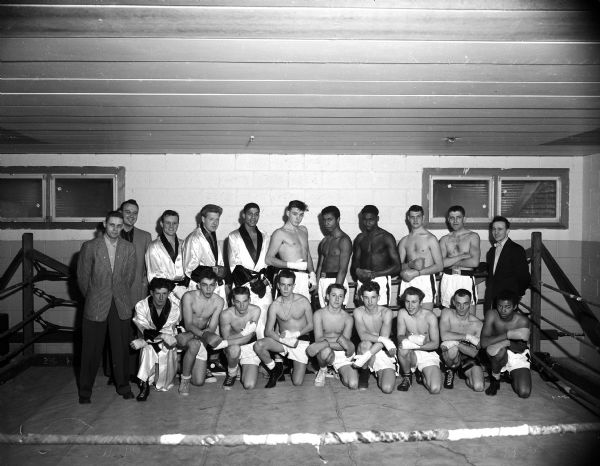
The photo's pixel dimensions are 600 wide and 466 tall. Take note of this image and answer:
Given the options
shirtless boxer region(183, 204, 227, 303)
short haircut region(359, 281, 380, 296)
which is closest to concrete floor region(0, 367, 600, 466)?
short haircut region(359, 281, 380, 296)

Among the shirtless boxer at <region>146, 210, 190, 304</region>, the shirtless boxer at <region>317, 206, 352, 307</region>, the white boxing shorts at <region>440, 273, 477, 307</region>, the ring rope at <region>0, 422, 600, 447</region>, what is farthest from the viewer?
the white boxing shorts at <region>440, 273, 477, 307</region>

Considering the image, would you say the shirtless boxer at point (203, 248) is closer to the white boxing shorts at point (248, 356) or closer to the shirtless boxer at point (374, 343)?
the white boxing shorts at point (248, 356)

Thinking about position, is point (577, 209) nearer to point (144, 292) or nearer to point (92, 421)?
point (144, 292)

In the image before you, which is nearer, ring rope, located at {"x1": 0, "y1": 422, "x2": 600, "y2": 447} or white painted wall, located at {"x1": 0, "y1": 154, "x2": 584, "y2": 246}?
ring rope, located at {"x1": 0, "y1": 422, "x2": 600, "y2": 447}

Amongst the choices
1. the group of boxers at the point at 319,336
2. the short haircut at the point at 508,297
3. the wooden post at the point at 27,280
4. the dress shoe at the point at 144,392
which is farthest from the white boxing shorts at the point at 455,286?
the wooden post at the point at 27,280

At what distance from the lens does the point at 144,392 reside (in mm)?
5125

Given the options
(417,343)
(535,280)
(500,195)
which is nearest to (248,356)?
(417,343)

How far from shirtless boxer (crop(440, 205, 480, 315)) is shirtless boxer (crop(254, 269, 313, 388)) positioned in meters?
2.02

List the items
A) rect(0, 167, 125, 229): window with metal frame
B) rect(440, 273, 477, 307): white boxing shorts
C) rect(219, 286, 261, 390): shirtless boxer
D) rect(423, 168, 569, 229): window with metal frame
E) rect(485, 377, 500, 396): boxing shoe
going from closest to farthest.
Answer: rect(485, 377, 500, 396): boxing shoe < rect(219, 286, 261, 390): shirtless boxer < rect(440, 273, 477, 307): white boxing shorts < rect(0, 167, 125, 229): window with metal frame < rect(423, 168, 569, 229): window with metal frame

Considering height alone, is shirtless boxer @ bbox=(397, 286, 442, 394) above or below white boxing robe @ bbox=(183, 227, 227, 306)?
below

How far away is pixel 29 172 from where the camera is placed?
7.46 meters

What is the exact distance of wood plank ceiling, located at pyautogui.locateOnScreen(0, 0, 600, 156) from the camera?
103 inches

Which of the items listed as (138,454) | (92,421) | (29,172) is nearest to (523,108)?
(138,454)

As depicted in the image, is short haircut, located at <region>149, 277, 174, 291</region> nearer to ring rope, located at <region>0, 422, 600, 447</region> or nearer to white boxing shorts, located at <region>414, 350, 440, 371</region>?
ring rope, located at <region>0, 422, 600, 447</region>
